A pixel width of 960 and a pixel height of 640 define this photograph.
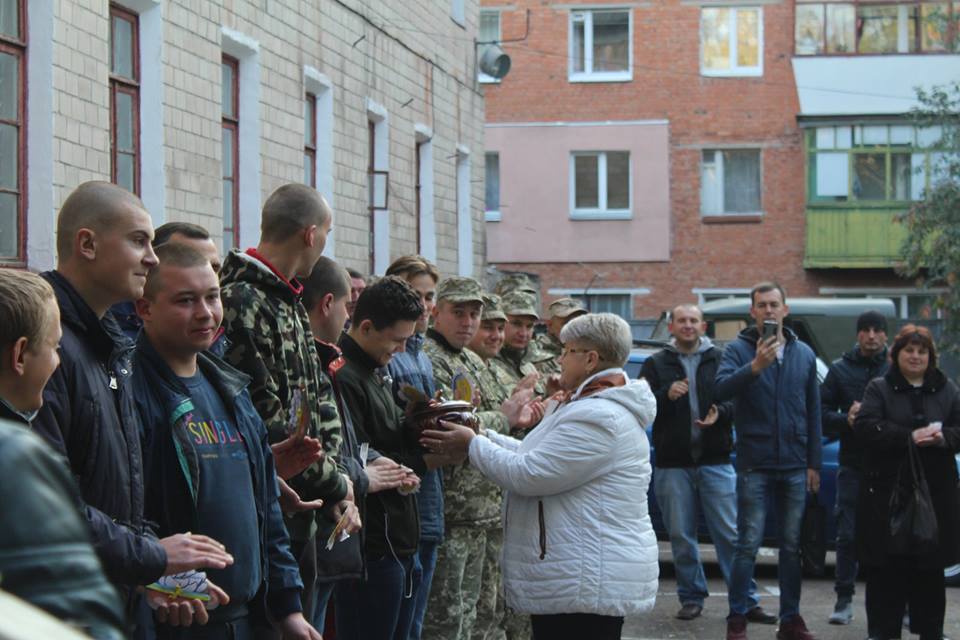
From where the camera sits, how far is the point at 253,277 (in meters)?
5.37

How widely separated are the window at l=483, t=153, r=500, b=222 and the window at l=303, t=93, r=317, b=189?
21.3m

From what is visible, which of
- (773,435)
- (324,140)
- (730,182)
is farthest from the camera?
(730,182)

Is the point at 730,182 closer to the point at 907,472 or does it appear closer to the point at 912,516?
the point at 907,472

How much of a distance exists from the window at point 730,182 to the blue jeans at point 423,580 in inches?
1181

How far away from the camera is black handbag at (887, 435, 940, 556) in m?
9.13

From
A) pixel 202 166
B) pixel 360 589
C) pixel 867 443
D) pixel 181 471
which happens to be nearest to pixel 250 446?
pixel 181 471

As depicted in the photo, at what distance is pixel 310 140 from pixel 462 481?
26.8ft

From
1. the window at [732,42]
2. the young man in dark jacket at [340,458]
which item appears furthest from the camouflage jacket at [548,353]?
the window at [732,42]

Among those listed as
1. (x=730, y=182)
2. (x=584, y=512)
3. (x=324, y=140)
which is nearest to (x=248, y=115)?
(x=324, y=140)

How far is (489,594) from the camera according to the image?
8.05 meters

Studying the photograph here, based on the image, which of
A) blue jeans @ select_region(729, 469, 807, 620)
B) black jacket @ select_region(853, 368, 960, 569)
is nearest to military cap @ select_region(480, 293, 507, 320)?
black jacket @ select_region(853, 368, 960, 569)

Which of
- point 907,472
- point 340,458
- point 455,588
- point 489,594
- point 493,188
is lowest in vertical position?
point 489,594

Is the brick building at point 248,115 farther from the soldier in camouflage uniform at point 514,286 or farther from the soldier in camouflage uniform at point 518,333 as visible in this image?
the soldier in camouflage uniform at point 518,333

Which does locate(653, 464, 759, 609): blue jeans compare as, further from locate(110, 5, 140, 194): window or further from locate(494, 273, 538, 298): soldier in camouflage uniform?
locate(110, 5, 140, 194): window
